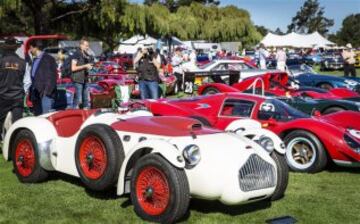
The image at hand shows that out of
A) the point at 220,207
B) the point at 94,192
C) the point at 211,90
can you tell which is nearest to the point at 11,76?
the point at 94,192

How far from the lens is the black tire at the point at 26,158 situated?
6391mm

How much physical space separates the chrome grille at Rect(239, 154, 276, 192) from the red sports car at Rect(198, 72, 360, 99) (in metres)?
6.41

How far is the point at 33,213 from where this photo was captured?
5.40 metres

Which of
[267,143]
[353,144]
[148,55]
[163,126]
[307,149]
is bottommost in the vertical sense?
[307,149]

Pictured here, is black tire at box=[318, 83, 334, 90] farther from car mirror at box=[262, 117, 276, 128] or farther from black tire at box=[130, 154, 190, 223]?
black tire at box=[130, 154, 190, 223]

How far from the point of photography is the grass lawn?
17.3 feet

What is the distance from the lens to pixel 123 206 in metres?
5.60

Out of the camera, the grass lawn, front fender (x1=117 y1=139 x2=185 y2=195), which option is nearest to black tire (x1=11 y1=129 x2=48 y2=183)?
the grass lawn

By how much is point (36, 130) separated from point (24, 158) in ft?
1.36

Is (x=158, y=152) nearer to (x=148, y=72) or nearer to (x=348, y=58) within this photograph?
(x=148, y=72)

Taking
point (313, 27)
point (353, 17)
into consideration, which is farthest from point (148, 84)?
point (313, 27)

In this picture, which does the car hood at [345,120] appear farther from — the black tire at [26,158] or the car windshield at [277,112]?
the black tire at [26,158]

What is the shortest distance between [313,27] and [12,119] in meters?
154

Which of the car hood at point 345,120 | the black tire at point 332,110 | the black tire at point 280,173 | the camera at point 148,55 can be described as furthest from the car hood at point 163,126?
the camera at point 148,55
